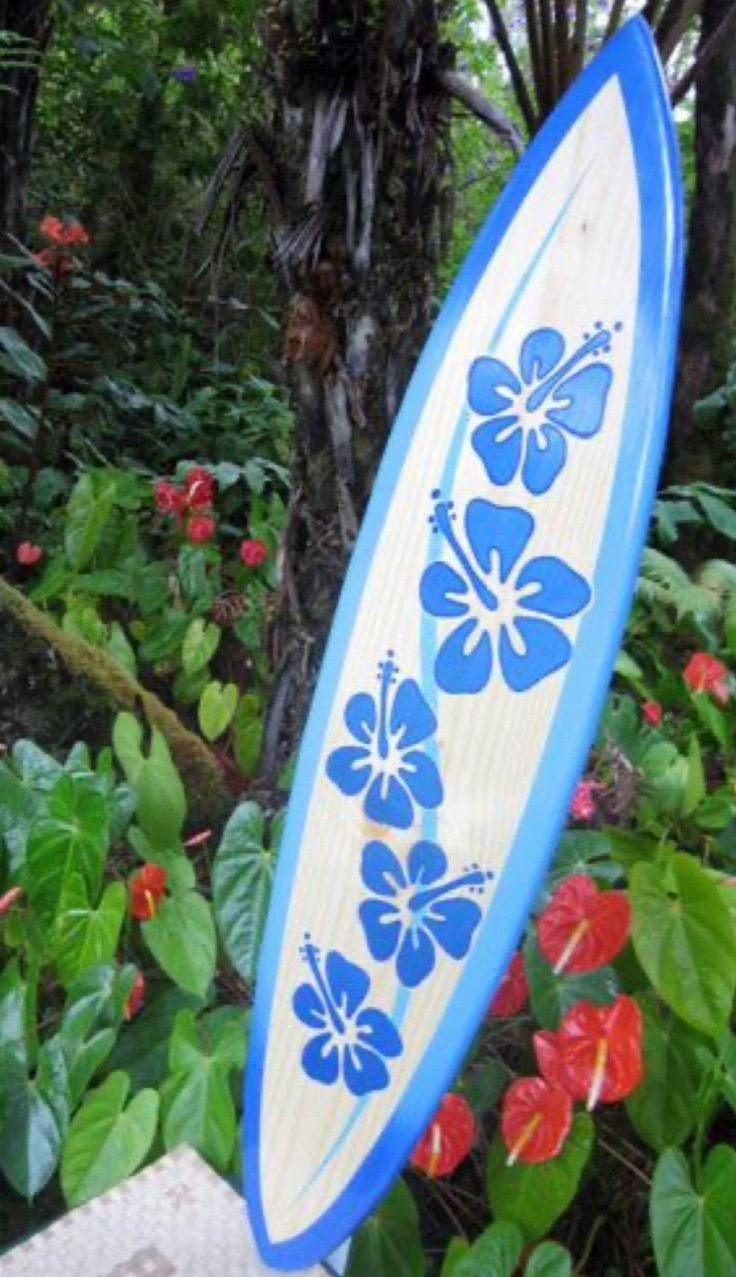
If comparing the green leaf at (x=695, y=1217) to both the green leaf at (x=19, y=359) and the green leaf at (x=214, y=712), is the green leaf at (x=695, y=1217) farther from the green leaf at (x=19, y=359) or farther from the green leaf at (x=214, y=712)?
the green leaf at (x=19, y=359)

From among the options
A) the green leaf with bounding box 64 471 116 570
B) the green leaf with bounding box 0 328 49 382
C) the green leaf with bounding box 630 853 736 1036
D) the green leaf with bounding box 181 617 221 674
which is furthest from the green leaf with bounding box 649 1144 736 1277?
the green leaf with bounding box 0 328 49 382

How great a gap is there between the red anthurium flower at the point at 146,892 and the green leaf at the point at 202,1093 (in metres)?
0.16

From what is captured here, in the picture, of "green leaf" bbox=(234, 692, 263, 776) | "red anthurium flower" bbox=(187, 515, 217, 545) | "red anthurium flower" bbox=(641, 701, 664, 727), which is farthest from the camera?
"red anthurium flower" bbox=(187, 515, 217, 545)

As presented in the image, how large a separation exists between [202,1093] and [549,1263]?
35 cm

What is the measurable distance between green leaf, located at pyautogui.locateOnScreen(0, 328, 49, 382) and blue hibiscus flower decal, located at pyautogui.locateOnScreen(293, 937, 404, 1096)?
79.7 inches

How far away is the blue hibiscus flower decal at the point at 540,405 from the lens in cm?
100

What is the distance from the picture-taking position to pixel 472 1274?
1080mm

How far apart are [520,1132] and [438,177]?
4.36 ft

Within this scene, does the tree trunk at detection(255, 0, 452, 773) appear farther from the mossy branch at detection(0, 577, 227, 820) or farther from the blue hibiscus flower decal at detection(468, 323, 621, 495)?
the blue hibiscus flower decal at detection(468, 323, 621, 495)

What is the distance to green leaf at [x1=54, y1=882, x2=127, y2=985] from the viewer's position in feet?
4.36

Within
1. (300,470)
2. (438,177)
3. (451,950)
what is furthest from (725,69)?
(451,950)

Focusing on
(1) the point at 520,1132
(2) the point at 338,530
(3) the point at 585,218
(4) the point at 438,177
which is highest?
(4) the point at 438,177

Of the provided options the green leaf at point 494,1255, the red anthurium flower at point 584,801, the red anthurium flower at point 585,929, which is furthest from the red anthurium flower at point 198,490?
the green leaf at point 494,1255

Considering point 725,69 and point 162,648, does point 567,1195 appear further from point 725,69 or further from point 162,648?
point 725,69
